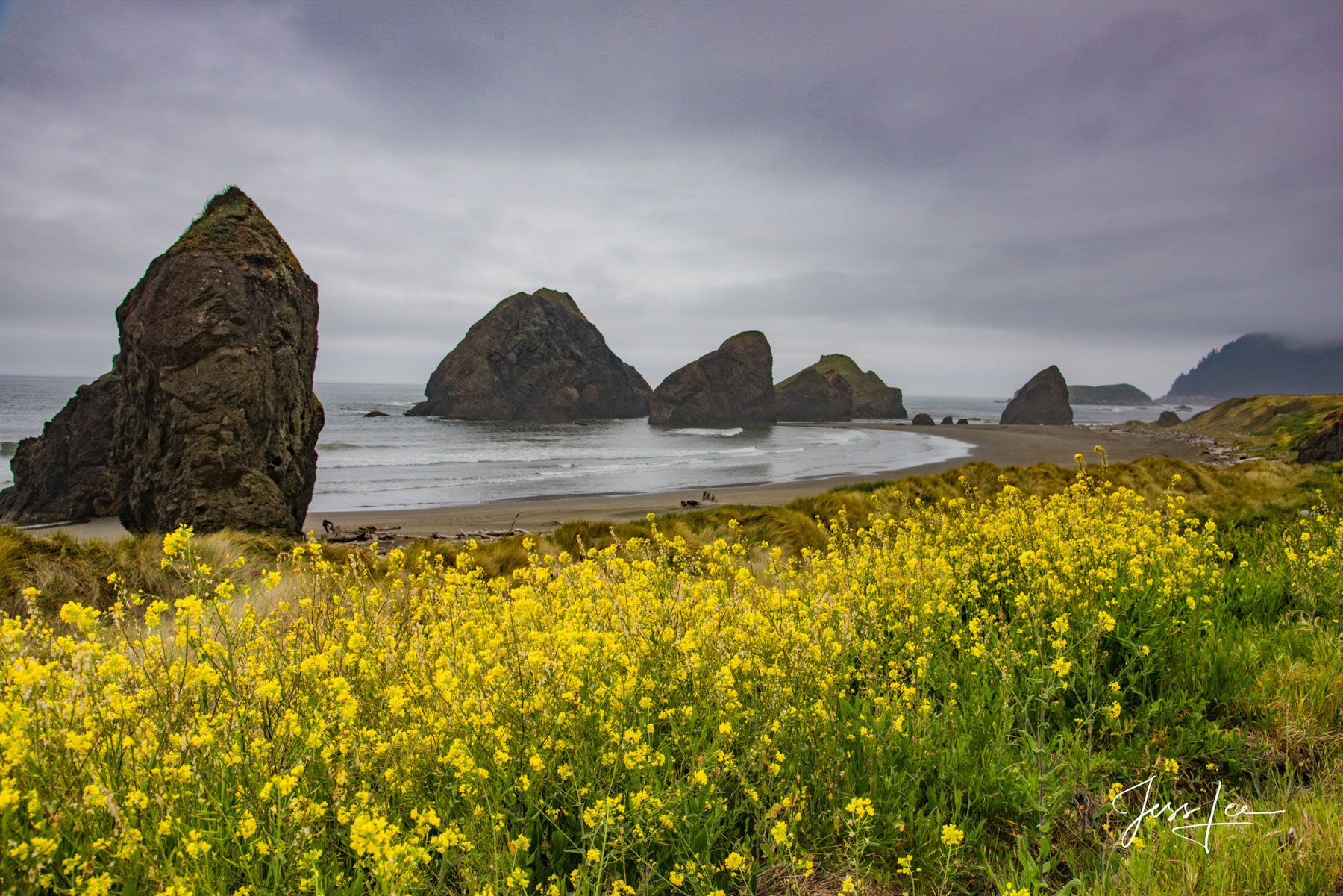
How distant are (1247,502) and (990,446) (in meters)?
31.1

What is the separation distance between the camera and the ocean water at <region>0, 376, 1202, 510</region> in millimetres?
22344

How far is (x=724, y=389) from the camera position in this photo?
85438 millimetres

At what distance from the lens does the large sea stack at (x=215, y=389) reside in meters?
12.2

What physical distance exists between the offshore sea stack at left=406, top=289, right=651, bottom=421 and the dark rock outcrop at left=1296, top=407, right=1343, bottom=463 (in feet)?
250

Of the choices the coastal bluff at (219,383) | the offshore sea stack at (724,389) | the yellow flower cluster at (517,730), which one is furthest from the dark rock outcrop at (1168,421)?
the yellow flower cluster at (517,730)

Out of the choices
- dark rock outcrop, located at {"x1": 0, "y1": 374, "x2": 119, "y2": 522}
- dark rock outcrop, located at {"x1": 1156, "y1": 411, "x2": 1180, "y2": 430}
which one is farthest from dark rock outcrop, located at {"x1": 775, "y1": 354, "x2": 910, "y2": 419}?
dark rock outcrop, located at {"x1": 0, "y1": 374, "x2": 119, "y2": 522}

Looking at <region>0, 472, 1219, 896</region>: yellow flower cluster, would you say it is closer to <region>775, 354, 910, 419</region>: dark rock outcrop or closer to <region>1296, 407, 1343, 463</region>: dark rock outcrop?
<region>1296, 407, 1343, 463</region>: dark rock outcrop

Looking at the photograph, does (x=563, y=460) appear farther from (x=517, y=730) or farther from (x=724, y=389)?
(x=724, y=389)

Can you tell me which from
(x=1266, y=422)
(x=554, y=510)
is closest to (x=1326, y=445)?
(x=554, y=510)

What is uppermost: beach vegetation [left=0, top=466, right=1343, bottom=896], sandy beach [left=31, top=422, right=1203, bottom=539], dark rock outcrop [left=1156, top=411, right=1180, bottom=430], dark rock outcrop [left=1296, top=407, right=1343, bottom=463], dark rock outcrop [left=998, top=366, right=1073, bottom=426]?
dark rock outcrop [left=998, top=366, right=1073, bottom=426]

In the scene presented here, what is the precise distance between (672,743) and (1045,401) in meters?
98.3

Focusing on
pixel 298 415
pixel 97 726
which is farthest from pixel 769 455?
pixel 97 726

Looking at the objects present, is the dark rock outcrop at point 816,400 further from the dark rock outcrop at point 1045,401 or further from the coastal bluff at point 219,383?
the coastal bluff at point 219,383

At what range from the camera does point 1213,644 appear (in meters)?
3.51
